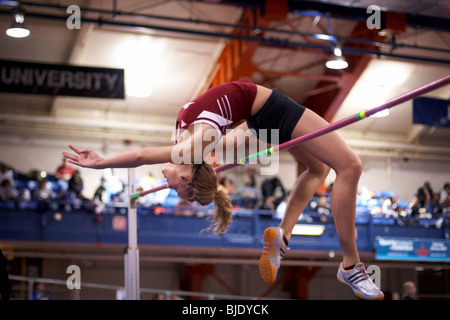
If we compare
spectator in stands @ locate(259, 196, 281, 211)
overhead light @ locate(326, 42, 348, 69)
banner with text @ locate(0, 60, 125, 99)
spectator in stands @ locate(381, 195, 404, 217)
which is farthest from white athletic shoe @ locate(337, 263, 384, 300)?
spectator in stands @ locate(381, 195, 404, 217)

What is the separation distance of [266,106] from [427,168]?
13.9 m

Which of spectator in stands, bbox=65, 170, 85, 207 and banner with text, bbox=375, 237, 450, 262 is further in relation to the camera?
banner with text, bbox=375, 237, 450, 262

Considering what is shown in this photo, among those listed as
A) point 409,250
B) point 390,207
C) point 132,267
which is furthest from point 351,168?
point 390,207

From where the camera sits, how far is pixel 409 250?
10.8m

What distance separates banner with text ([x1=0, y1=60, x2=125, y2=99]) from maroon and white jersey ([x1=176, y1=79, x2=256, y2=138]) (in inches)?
201

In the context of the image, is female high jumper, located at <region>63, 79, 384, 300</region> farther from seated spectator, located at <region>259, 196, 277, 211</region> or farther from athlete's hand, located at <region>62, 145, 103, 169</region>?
seated spectator, located at <region>259, 196, 277, 211</region>

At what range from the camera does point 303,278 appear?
1246 centimetres

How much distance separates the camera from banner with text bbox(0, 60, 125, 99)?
7367mm

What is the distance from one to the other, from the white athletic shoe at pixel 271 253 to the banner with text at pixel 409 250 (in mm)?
8090

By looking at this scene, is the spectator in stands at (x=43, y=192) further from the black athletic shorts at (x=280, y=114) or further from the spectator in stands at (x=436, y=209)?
the black athletic shorts at (x=280, y=114)

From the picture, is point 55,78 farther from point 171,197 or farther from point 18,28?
point 171,197

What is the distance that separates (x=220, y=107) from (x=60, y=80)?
5369mm

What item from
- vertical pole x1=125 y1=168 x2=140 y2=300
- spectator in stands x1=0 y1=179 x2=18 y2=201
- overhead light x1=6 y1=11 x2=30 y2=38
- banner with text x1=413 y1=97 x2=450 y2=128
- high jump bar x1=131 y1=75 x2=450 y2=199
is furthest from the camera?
banner with text x1=413 y1=97 x2=450 y2=128
